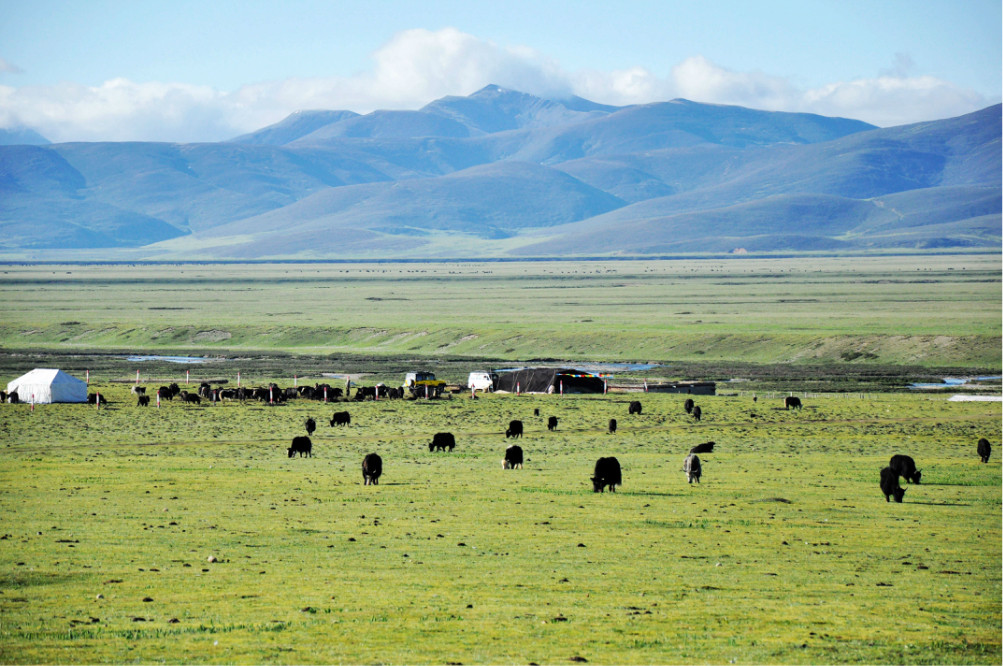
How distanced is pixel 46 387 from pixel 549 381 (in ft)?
88.2

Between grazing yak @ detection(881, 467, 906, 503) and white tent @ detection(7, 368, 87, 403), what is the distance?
143 ft

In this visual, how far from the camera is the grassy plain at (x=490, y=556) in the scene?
1502 centimetres

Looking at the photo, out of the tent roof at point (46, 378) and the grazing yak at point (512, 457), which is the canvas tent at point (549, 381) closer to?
the tent roof at point (46, 378)

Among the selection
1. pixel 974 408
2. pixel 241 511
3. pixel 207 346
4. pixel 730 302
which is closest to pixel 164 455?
pixel 241 511

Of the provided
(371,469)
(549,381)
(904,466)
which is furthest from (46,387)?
(904,466)

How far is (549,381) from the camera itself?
65375 mm

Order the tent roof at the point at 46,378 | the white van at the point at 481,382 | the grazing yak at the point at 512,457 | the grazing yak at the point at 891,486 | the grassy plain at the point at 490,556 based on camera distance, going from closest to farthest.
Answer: the grassy plain at the point at 490,556, the grazing yak at the point at 891,486, the grazing yak at the point at 512,457, the tent roof at the point at 46,378, the white van at the point at 481,382

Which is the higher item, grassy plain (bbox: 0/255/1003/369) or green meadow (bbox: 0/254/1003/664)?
grassy plain (bbox: 0/255/1003/369)

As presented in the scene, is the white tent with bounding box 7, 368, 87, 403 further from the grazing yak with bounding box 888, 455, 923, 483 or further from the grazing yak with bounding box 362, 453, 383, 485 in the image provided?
the grazing yak with bounding box 888, 455, 923, 483

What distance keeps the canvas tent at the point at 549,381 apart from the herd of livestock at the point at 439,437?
22.7 ft

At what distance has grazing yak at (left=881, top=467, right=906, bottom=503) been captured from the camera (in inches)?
1127

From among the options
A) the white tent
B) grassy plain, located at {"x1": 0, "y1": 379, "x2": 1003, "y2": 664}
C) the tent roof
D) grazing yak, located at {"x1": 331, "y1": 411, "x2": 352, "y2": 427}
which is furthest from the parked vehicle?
grassy plain, located at {"x1": 0, "y1": 379, "x2": 1003, "y2": 664}

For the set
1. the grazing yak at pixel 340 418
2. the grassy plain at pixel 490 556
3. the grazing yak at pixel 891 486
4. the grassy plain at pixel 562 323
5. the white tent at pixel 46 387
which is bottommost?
the grassy plain at pixel 490 556

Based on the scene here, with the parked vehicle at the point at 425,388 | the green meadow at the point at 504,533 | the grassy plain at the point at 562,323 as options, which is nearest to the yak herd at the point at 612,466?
the green meadow at the point at 504,533
